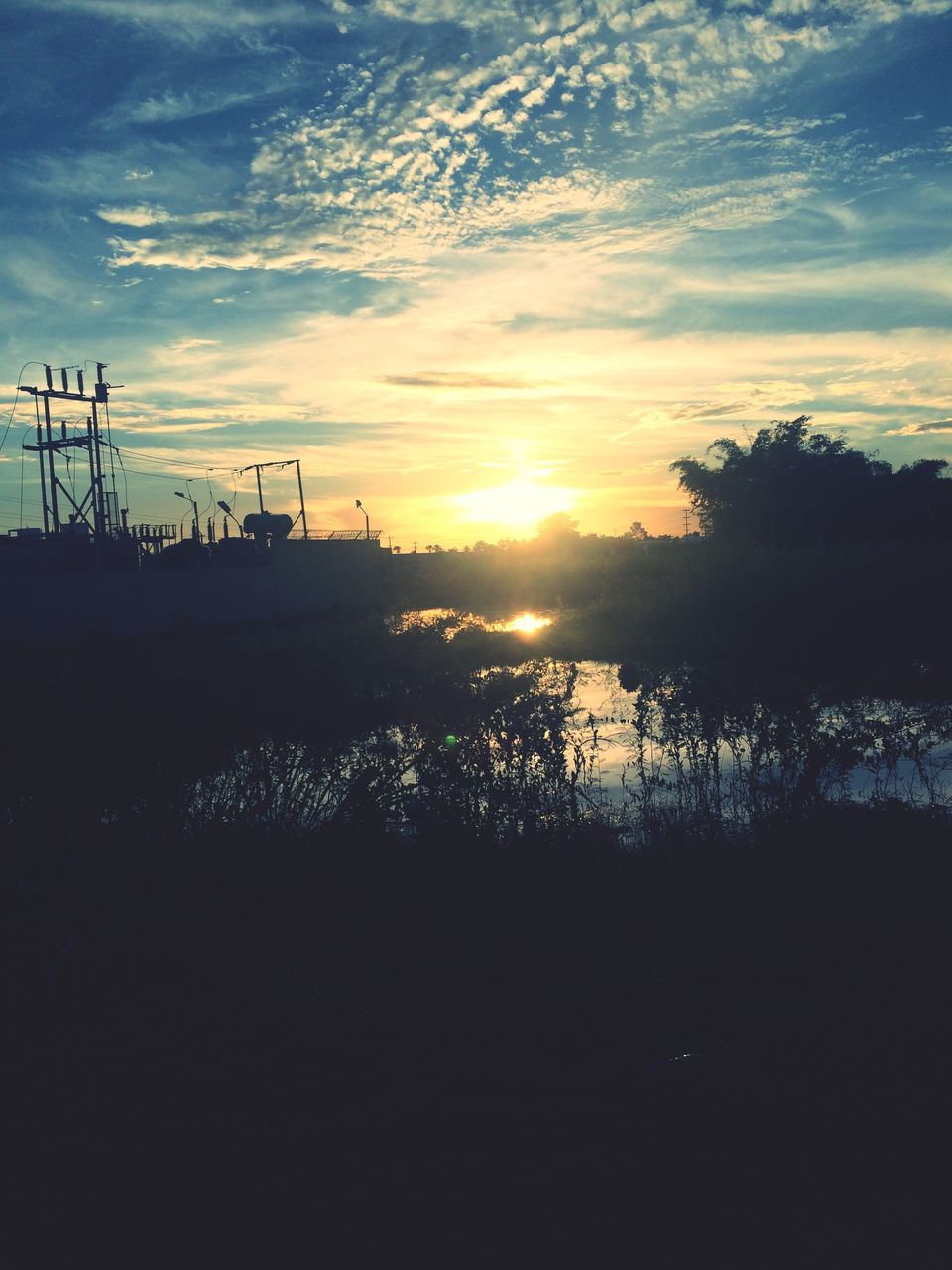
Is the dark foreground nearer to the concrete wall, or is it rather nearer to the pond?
the pond

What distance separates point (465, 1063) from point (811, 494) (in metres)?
51.5

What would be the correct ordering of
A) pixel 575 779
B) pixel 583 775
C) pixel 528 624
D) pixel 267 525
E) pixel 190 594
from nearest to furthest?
1. pixel 575 779
2. pixel 583 775
3. pixel 528 624
4. pixel 190 594
5. pixel 267 525

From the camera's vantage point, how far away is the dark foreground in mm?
3182

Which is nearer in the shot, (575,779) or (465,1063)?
(465,1063)

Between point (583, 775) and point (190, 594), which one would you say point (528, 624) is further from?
point (583, 775)

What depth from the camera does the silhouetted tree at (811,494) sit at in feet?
159

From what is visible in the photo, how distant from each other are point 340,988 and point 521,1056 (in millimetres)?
1100

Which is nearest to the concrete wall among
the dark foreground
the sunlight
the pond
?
the sunlight

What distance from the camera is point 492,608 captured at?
48.7 m

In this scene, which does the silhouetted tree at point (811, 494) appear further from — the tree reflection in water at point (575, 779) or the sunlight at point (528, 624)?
the tree reflection in water at point (575, 779)

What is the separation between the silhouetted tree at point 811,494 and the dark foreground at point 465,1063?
44.0 meters

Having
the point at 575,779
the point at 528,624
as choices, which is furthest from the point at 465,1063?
the point at 528,624

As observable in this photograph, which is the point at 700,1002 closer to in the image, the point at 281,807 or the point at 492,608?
the point at 281,807

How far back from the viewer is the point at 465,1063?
4137 millimetres
